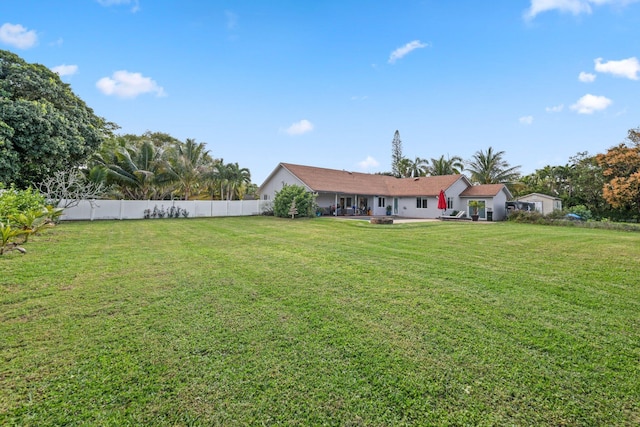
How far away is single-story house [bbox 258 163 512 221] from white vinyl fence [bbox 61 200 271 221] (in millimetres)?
3210

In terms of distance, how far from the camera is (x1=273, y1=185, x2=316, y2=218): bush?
20.6 m

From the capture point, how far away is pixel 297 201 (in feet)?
67.8

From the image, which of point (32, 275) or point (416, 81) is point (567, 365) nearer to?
point (32, 275)

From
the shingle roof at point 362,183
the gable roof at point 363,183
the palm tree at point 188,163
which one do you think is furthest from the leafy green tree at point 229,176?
the shingle roof at point 362,183

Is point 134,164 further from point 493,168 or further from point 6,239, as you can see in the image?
point 493,168

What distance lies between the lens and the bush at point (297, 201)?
2059 centimetres

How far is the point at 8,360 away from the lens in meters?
2.73

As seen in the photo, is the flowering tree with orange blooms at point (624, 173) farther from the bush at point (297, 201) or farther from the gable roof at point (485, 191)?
the bush at point (297, 201)

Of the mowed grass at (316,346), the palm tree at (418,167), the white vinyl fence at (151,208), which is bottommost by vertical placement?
the mowed grass at (316,346)

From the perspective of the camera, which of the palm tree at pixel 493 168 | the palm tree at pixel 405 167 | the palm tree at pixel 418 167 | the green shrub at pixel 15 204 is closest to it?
the green shrub at pixel 15 204

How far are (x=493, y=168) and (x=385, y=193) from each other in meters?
15.3

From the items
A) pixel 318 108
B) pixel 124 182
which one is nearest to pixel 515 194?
pixel 318 108

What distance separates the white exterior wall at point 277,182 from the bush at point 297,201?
2424 mm

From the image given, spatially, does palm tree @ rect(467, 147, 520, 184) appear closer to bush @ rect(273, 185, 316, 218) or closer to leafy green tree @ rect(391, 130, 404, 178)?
leafy green tree @ rect(391, 130, 404, 178)
